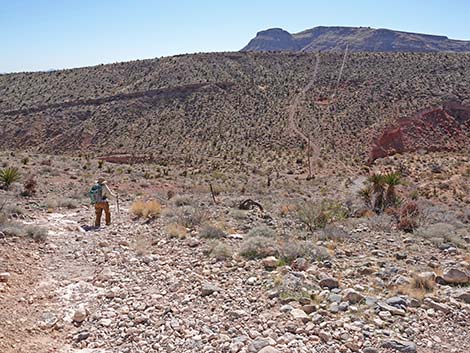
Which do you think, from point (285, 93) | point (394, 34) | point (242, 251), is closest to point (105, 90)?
point (285, 93)

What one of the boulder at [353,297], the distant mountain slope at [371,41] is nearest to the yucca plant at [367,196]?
the boulder at [353,297]

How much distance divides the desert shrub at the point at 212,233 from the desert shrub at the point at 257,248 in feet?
4.37

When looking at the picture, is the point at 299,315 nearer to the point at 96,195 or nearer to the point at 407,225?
the point at 407,225

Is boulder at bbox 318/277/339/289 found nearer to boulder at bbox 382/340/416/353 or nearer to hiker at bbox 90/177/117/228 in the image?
boulder at bbox 382/340/416/353

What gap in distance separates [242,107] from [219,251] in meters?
41.7

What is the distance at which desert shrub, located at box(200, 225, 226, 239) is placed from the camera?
10.4 meters

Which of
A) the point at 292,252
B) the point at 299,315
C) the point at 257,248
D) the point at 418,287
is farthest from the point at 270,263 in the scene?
the point at 418,287

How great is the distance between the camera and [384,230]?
11.3 metres

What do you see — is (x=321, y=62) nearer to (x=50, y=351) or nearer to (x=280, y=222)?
(x=280, y=222)

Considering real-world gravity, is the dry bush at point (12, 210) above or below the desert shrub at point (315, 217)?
above

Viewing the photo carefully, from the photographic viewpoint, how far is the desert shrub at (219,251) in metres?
8.77

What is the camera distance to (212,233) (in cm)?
1046

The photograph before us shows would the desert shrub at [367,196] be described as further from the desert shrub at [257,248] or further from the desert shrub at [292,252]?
the desert shrub at [292,252]

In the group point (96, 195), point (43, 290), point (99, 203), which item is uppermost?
point (96, 195)
